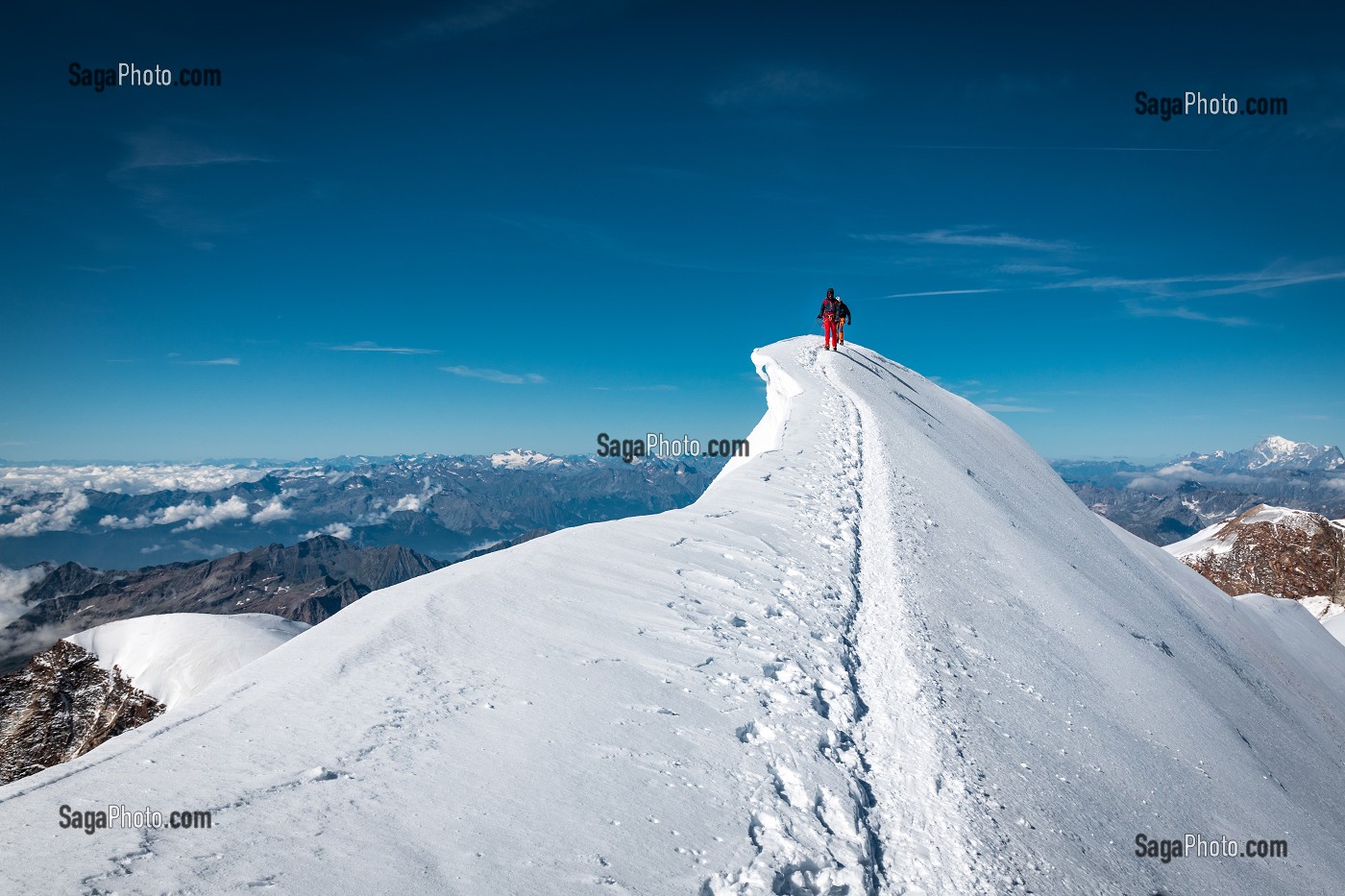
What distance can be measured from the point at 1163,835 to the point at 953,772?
3.40 metres

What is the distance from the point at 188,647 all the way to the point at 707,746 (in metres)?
52.9

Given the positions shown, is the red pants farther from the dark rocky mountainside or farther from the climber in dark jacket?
the dark rocky mountainside

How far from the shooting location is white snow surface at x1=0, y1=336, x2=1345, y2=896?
16.5 ft

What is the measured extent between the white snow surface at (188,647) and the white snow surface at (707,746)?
2767cm

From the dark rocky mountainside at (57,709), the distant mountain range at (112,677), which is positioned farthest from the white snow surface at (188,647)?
the dark rocky mountainside at (57,709)

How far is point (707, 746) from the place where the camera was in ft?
22.0

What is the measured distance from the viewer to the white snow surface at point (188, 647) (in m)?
37.7

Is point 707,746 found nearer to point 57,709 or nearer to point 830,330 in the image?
point 830,330

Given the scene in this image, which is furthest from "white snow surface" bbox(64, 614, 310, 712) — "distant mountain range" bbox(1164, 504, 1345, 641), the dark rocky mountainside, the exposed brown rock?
the exposed brown rock

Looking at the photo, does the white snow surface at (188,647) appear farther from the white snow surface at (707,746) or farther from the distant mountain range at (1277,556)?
the distant mountain range at (1277,556)

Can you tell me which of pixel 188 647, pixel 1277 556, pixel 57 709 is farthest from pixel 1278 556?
pixel 57 709

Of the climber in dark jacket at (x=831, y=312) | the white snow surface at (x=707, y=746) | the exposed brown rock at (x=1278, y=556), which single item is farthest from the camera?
the exposed brown rock at (x=1278, y=556)

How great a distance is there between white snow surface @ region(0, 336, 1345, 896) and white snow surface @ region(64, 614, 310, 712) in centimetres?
2767

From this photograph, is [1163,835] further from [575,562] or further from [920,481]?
[920,481]
